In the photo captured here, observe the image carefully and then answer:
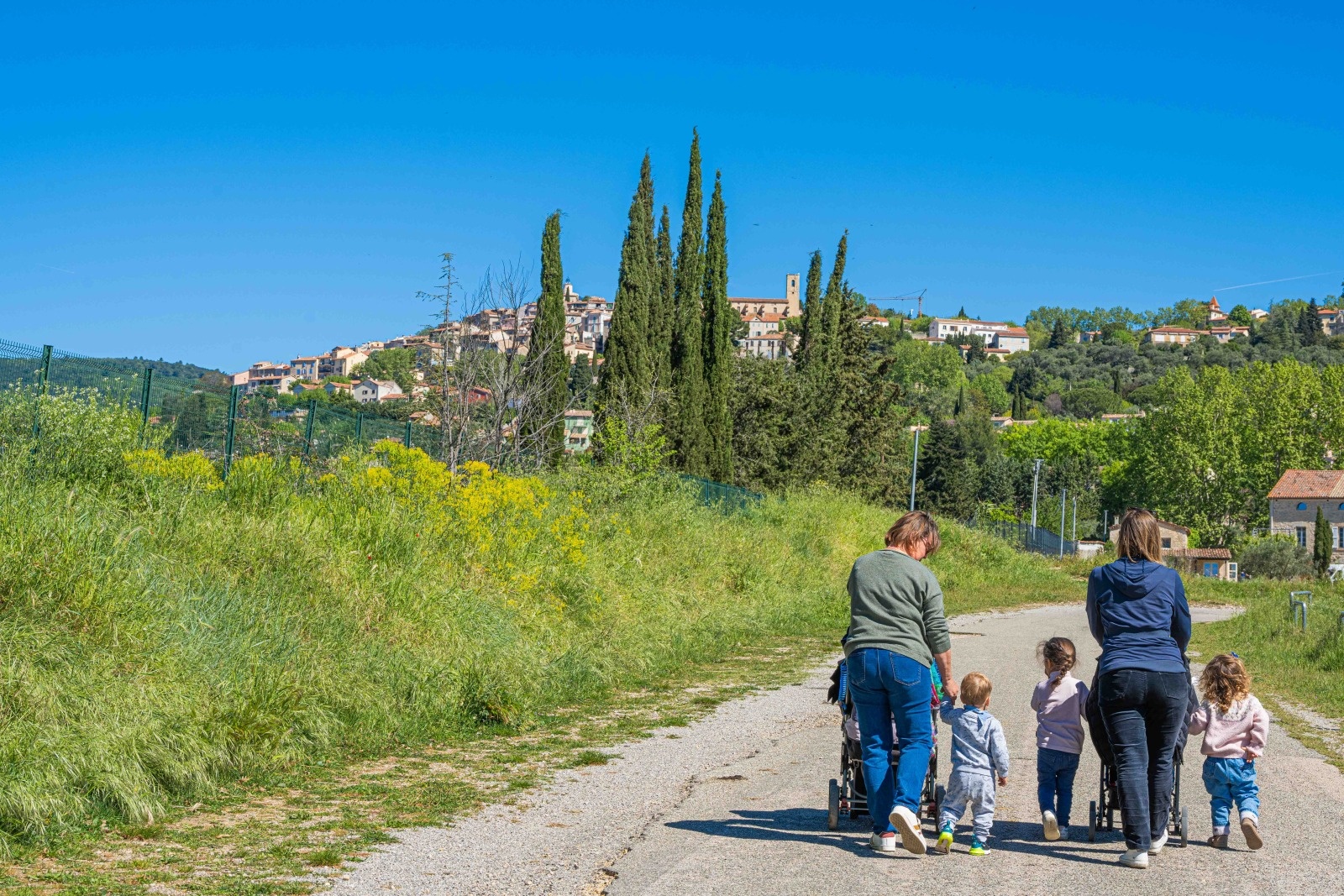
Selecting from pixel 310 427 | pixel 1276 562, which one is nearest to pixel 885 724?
pixel 310 427

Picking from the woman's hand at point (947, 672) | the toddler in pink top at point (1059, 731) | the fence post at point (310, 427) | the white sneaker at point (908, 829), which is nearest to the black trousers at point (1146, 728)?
the toddler in pink top at point (1059, 731)

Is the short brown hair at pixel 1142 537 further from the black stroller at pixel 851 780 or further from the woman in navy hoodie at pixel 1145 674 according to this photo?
the black stroller at pixel 851 780

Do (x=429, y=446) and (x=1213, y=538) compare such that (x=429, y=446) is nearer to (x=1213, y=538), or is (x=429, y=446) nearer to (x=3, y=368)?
(x=3, y=368)

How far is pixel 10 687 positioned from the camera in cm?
699

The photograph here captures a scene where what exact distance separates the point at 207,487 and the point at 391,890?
7492 millimetres

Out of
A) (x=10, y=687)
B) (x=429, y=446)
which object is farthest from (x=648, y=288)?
(x=10, y=687)

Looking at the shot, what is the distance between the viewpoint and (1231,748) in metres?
6.51

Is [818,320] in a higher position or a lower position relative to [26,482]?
higher

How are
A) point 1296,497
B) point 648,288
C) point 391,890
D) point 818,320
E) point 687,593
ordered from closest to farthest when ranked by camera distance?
point 391,890, point 687,593, point 648,288, point 818,320, point 1296,497

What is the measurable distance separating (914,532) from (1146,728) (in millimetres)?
1589

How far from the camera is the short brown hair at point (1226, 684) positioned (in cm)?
664

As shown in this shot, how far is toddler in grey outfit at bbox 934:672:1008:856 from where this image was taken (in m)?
6.34

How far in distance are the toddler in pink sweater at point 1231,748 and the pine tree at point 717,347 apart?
30.1 metres

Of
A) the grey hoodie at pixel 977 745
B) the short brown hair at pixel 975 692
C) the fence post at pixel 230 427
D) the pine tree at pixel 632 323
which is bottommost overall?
the grey hoodie at pixel 977 745
